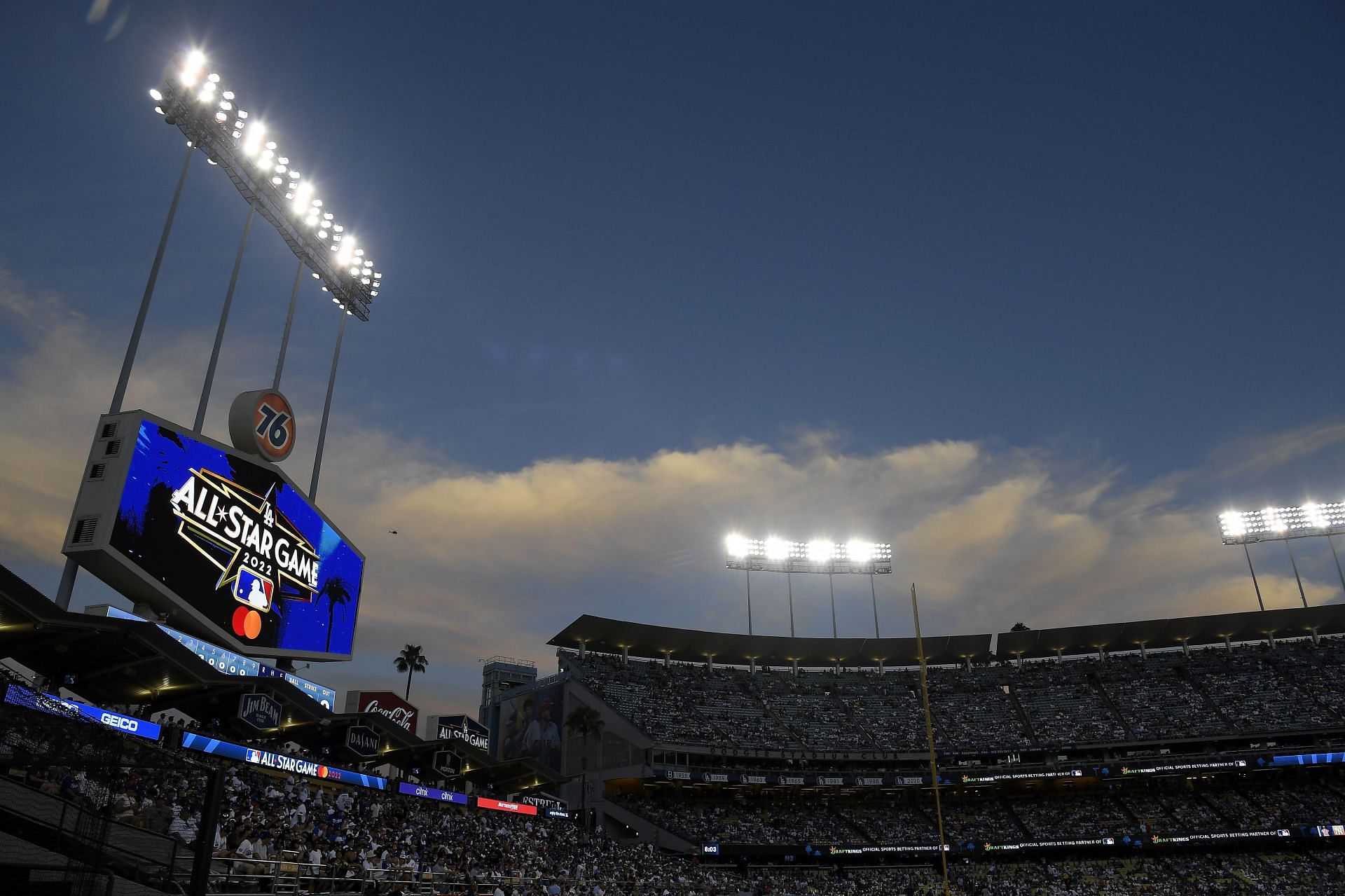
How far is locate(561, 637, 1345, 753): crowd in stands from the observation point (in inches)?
2638

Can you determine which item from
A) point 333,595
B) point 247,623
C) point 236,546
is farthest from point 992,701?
point 236,546

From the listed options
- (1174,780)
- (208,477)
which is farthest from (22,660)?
(1174,780)

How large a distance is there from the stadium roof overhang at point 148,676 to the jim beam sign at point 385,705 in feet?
23.2

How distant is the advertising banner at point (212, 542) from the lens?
978 inches

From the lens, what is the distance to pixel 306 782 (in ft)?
106

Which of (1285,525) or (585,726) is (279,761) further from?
(1285,525)

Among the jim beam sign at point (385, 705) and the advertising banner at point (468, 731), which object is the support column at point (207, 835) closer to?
the jim beam sign at point (385, 705)

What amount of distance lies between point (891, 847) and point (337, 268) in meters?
53.5

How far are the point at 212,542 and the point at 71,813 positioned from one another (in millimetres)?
19265

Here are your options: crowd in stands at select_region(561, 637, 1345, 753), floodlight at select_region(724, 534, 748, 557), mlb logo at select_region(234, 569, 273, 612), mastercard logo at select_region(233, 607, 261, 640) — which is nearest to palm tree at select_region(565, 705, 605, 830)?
crowd in stands at select_region(561, 637, 1345, 753)

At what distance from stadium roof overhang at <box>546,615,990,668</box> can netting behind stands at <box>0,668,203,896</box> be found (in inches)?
2404

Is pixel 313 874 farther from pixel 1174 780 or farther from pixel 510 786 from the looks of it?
pixel 1174 780

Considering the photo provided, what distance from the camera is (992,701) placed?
74938 millimetres

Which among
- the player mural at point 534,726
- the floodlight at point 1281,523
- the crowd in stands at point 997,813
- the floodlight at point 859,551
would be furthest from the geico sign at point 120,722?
the floodlight at point 1281,523
